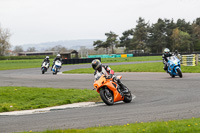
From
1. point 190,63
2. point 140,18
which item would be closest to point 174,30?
point 140,18

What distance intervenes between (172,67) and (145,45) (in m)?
87.6

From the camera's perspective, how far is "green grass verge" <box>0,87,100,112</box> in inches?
466

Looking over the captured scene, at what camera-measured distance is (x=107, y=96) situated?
37.4 ft

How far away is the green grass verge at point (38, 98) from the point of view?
38.8ft

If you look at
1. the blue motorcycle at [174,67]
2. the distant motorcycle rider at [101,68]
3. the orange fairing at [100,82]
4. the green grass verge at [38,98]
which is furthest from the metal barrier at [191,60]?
the orange fairing at [100,82]

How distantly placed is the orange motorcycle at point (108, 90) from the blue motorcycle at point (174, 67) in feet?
31.1

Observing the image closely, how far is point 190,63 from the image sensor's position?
30.3 metres

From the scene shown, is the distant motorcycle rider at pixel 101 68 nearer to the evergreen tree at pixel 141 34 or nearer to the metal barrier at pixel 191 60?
the metal barrier at pixel 191 60

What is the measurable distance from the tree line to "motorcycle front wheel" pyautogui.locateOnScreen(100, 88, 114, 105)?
295ft

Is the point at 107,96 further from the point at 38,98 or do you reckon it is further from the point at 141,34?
the point at 141,34

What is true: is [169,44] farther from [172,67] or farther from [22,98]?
[22,98]

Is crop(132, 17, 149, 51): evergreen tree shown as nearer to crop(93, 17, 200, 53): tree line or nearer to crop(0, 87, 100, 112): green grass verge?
crop(93, 17, 200, 53): tree line

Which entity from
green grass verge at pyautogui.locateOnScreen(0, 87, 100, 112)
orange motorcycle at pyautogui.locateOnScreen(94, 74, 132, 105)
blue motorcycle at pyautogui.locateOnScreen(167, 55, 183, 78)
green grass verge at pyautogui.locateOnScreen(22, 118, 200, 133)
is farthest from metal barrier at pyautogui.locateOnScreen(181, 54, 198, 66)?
green grass verge at pyautogui.locateOnScreen(22, 118, 200, 133)

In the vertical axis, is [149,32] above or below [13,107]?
above
